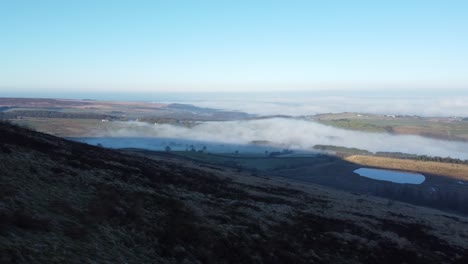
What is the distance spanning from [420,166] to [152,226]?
136m

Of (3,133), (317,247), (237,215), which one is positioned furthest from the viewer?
(3,133)

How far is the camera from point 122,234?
18.5m

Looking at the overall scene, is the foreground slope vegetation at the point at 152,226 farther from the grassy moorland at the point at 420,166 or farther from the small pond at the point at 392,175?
the grassy moorland at the point at 420,166

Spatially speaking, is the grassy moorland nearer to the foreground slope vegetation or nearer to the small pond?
the small pond

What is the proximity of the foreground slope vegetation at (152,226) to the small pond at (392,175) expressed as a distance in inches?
3218

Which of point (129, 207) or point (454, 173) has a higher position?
point (129, 207)

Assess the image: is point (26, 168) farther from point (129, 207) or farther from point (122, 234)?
point (122, 234)

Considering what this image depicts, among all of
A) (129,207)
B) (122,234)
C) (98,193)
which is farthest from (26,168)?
(122,234)

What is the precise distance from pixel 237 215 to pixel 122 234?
1160 cm

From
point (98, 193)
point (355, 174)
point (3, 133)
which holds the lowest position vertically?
point (355, 174)

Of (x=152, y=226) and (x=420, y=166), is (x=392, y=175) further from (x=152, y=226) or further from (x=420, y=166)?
(x=152, y=226)

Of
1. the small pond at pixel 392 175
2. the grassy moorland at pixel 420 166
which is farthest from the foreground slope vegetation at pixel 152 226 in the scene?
the grassy moorland at pixel 420 166

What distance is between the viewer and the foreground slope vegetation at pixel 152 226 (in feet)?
52.7

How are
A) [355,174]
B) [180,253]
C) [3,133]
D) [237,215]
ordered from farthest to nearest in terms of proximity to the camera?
[355,174] → [3,133] → [237,215] → [180,253]
